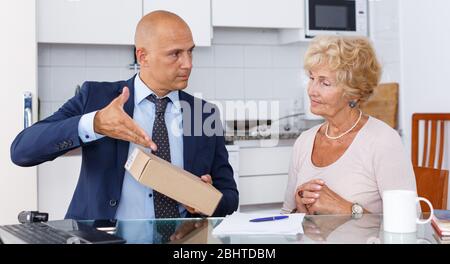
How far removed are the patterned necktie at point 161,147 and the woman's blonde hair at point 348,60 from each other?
55 cm

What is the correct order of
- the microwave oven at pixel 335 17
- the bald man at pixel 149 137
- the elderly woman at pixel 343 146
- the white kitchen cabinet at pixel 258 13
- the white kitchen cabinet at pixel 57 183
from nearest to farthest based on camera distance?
the bald man at pixel 149 137
the elderly woman at pixel 343 146
the white kitchen cabinet at pixel 57 183
the white kitchen cabinet at pixel 258 13
the microwave oven at pixel 335 17

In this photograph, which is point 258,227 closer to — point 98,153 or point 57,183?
point 98,153

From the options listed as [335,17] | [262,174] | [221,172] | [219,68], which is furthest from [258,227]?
[335,17]

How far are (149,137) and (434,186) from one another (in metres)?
1.02

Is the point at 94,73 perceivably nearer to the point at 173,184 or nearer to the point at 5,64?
the point at 5,64

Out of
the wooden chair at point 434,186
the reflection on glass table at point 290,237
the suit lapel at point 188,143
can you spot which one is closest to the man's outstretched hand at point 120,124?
the reflection on glass table at point 290,237

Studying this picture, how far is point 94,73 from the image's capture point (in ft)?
12.2

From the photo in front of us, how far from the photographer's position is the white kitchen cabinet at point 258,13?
370 centimetres

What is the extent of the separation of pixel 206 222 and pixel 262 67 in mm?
2834

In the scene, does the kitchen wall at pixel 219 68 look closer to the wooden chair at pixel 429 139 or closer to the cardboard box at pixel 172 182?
the wooden chair at pixel 429 139

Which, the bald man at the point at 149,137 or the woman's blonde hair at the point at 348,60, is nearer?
the bald man at the point at 149,137
